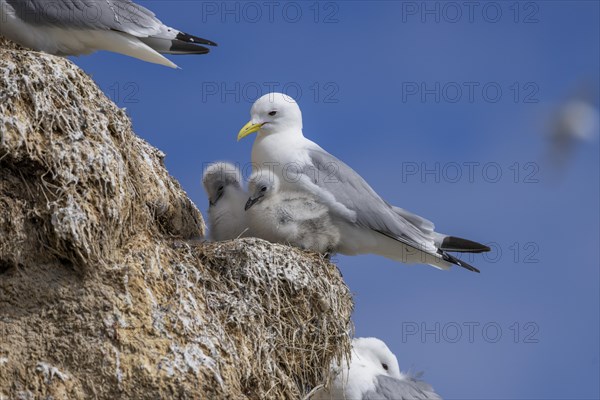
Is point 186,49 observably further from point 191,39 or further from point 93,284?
point 93,284

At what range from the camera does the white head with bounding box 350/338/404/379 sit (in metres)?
8.22

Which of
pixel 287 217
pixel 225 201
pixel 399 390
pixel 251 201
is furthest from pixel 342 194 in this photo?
pixel 399 390

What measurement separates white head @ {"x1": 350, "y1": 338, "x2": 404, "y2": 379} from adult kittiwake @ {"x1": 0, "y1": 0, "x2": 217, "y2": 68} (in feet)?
7.84

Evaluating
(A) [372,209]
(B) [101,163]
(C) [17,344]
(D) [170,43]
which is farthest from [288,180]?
(C) [17,344]

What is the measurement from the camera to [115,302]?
583 cm

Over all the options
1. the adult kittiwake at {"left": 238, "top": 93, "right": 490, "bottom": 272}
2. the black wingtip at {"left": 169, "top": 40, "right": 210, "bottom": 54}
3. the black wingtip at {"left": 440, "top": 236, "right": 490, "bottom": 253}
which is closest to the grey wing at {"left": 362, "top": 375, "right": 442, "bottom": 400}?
the adult kittiwake at {"left": 238, "top": 93, "right": 490, "bottom": 272}

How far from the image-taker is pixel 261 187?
7.13m

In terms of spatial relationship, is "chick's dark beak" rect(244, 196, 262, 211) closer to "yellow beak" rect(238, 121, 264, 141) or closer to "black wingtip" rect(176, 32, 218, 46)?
"yellow beak" rect(238, 121, 264, 141)

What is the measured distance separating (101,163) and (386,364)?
3.22 m

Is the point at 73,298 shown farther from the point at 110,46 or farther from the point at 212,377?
the point at 110,46

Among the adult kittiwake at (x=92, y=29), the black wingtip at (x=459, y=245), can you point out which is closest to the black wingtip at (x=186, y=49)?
the adult kittiwake at (x=92, y=29)

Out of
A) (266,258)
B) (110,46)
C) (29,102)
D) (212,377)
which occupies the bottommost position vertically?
(212,377)

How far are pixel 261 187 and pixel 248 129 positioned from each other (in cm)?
74

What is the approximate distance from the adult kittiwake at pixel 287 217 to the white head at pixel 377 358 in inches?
51.3
